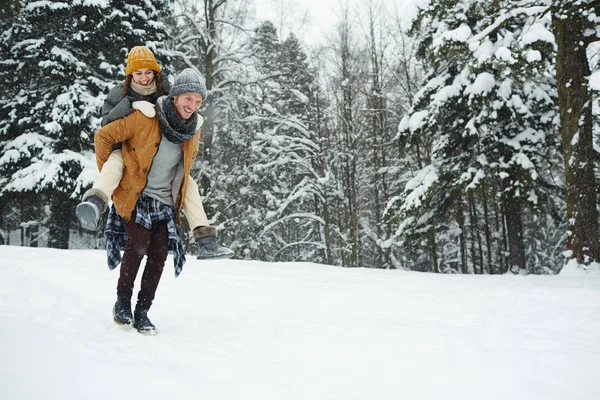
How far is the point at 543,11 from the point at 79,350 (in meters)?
7.17

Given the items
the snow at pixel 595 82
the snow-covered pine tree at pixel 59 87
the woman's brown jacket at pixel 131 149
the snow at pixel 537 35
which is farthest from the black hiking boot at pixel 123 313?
the snow-covered pine tree at pixel 59 87

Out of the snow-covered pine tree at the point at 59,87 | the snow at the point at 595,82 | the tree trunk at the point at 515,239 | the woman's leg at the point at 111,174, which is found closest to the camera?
the woman's leg at the point at 111,174

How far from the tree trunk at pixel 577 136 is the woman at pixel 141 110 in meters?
5.86

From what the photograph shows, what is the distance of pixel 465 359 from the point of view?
90.5 inches

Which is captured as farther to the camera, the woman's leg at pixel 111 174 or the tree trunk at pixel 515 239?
the tree trunk at pixel 515 239

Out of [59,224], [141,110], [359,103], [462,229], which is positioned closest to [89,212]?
[141,110]

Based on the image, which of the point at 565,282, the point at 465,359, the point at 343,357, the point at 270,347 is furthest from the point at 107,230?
the point at 565,282

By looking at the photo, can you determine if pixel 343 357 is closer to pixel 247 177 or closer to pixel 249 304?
pixel 249 304

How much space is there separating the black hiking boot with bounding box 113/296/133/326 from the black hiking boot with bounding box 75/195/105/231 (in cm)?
73

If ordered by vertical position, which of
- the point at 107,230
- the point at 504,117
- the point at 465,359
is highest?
the point at 504,117

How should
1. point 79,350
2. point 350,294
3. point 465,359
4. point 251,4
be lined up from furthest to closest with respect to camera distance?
point 251,4 → point 350,294 → point 465,359 → point 79,350

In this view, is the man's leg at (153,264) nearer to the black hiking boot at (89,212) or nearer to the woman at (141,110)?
the woman at (141,110)

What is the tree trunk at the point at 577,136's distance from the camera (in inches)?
250

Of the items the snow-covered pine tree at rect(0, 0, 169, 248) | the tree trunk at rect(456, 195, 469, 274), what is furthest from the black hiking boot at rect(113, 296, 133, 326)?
the tree trunk at rect(456, 195, 469, 274)
